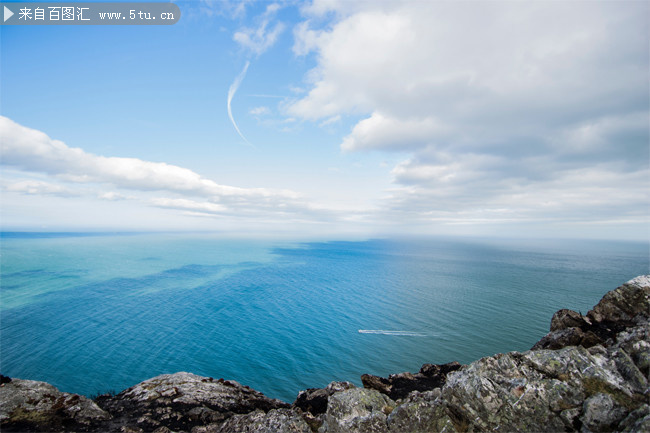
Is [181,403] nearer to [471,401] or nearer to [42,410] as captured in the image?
[42,410]

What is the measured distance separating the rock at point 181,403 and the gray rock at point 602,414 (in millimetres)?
18812

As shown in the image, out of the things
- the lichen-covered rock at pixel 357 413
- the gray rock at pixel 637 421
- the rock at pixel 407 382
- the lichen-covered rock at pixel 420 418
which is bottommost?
the rock at pixel 407 382

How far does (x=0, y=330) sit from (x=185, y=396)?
66225mm

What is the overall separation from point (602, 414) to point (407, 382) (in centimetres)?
1240

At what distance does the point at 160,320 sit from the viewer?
202 ft

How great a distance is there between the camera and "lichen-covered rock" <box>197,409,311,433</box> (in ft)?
49.0

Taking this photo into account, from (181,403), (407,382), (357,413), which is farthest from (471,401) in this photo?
(181,403)

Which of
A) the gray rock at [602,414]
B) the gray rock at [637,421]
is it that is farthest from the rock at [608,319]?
the gray rock at [637,421]

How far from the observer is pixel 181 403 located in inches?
728

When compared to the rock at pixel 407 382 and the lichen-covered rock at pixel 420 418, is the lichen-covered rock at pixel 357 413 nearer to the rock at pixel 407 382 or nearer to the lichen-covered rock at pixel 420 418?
the lichen-covered rock at pixel 420 418

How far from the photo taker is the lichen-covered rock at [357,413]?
46.5 ft

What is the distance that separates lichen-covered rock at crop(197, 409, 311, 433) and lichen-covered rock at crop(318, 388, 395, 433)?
4.93 feet

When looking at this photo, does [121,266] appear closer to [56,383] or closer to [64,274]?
[64,274]

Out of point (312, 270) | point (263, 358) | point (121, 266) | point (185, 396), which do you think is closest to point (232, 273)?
point (312, 270)
